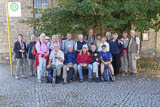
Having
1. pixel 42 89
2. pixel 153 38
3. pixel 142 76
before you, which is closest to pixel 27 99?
pixel 42 89

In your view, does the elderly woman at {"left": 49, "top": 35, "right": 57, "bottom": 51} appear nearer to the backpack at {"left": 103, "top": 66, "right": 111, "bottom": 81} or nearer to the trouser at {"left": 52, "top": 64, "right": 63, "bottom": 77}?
the trouser at {"left": 52, "top": 64, "right": 63, "bottom": 77}

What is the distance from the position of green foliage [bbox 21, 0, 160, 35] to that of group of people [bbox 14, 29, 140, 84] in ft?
1.63

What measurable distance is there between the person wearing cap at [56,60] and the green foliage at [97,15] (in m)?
1.01

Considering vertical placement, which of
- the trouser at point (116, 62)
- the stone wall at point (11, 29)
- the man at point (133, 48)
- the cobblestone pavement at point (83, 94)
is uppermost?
the stone wall at point (11, 29)

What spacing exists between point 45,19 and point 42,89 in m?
3.21

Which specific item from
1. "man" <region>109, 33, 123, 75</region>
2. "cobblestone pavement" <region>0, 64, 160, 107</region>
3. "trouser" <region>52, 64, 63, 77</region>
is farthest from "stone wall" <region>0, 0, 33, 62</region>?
"man" <region>109, 33, 123, 75</region>

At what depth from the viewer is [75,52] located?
24.1ft

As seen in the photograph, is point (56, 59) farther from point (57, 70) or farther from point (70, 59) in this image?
point (70, 59)

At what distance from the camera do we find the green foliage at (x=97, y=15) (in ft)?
22.3

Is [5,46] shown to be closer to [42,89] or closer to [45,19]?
[45,19]

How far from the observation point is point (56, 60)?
703 cm

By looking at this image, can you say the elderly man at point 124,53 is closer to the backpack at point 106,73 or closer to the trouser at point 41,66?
the backpack at point 106,73

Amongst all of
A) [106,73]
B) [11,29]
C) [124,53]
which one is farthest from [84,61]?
[11,29]

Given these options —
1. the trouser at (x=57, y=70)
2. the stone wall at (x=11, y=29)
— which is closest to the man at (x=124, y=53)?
the trouser at (x=57, y=70)
